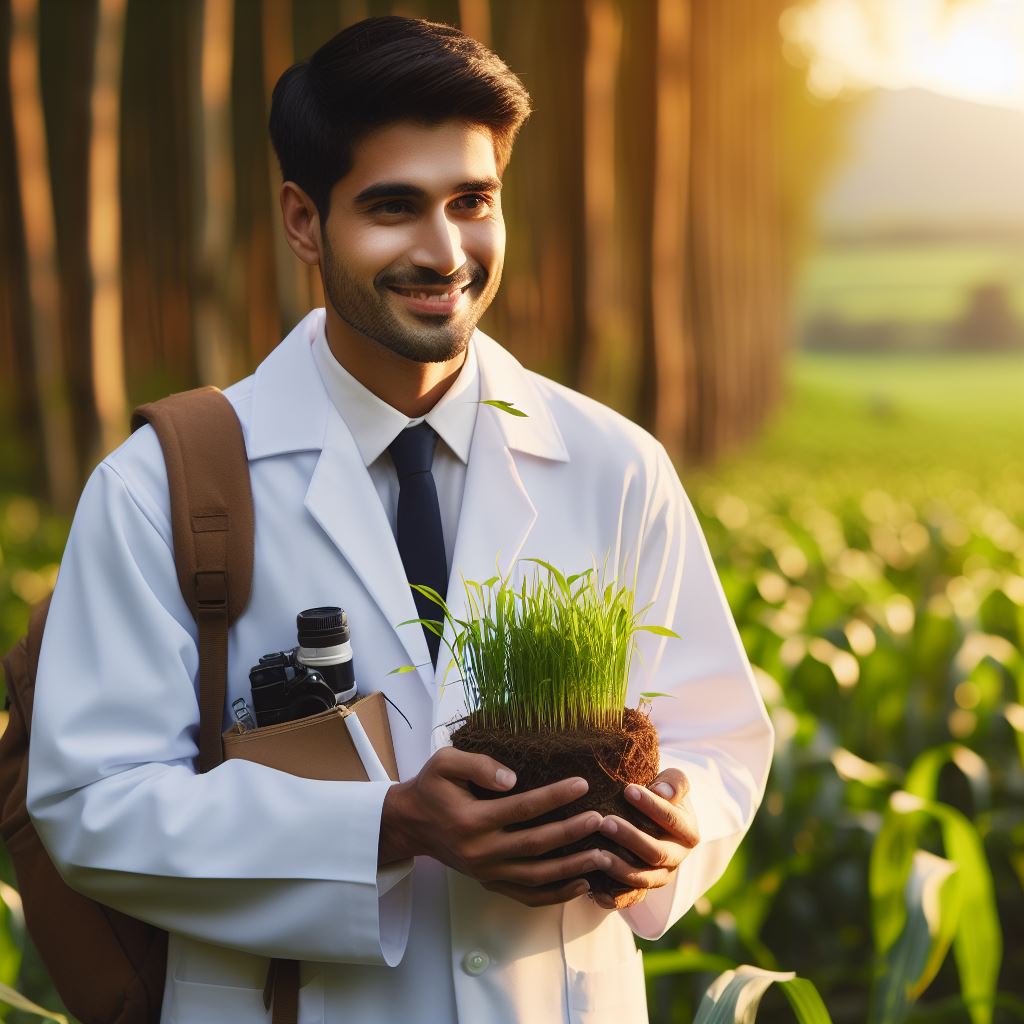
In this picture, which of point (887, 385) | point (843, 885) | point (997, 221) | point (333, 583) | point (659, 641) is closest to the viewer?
point (333, 583)

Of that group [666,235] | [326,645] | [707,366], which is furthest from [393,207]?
[707,366]

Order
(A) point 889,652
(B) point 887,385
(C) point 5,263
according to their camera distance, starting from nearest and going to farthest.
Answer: (A) point 889,652, (C) point 5,263, (B) point 887,385

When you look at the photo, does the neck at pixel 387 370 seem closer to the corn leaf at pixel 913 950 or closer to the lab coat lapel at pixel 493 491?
the lab coat lapel at pixel 493 491

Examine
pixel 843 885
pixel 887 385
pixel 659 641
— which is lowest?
pixel 887 385

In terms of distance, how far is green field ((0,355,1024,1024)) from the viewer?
3.29 metres

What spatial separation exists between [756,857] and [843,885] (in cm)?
26

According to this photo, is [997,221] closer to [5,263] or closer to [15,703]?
[5,263]

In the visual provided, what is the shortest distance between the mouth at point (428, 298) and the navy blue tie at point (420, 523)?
0.72ft

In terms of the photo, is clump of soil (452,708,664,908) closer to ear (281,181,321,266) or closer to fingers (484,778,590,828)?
fingers (484,778,590,828)

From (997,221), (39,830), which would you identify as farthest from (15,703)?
(997,221)

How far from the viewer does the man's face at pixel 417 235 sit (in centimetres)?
222

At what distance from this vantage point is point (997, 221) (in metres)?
71.6

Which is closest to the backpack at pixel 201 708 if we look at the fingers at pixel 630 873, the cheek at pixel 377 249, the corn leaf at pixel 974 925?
the cheek at pixel 377 249

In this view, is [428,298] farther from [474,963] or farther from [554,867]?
[474,963]
